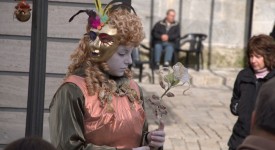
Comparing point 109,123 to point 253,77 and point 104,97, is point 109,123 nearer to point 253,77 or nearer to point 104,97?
point 104,97

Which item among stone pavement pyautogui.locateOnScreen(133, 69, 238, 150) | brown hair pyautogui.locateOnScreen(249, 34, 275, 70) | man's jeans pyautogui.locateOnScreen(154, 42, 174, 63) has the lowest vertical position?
stone pavement pyautogui.locateOnScreen(133, 69, 238, 150)

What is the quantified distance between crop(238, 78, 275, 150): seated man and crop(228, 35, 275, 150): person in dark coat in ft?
14.0

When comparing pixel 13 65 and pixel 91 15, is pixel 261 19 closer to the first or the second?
pixel 13 65

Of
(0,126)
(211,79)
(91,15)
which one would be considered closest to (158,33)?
(211,79)

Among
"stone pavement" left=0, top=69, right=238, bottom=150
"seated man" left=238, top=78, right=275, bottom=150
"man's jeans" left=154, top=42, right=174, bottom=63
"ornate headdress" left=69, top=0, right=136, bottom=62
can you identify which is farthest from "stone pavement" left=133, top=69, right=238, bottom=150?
"seated man" left=238, top=78, right=275, bottom=150

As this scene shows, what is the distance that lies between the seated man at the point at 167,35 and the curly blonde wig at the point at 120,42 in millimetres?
13236

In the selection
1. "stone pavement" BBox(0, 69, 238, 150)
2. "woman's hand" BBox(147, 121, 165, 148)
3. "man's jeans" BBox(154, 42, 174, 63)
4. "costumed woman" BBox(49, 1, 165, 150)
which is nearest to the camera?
"costumed woman" BBox(49, 1, 165, 150)

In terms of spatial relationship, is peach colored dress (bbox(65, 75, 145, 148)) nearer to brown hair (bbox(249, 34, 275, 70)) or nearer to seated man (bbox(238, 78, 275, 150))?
seated man (bbox(238, 78, 275, 150))

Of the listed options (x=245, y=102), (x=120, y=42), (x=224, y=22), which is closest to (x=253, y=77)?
(x=245, y=102)

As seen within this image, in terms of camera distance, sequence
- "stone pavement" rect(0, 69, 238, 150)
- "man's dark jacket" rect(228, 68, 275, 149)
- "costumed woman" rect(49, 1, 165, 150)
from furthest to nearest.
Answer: "stone pavement" rect(0, 69, 238, 150) < "man's dark jacket" rect(228, 68, 275, 149) < "costumed woman" rect(49, 1, 165, 150)

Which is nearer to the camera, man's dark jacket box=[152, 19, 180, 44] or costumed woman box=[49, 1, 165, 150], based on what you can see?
costumed woman box=[49, 1, 165, 150]

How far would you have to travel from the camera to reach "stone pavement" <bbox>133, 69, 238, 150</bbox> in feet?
34.3

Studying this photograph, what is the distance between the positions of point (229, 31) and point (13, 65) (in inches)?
476

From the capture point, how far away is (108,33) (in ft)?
14.3
